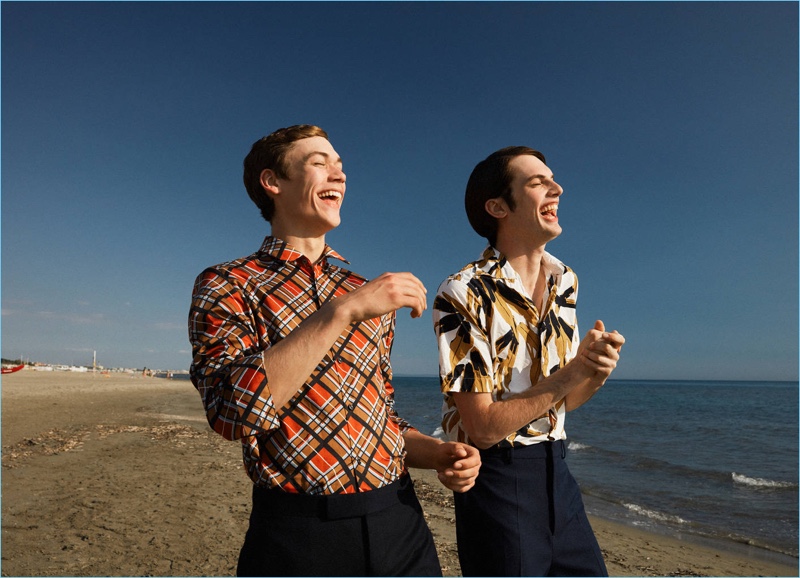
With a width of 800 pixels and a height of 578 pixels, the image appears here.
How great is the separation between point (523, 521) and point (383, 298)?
3.73 ft

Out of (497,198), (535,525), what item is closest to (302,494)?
(535,525)

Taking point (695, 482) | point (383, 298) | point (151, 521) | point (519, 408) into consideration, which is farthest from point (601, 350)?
point (695, 482)

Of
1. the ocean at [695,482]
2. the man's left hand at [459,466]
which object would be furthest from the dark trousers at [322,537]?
the ocean at [695,482]

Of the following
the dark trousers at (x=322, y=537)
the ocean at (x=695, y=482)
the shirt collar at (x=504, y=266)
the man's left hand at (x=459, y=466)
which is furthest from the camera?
the ocean at (x=695, y=482)

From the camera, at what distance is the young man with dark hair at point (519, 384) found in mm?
2047

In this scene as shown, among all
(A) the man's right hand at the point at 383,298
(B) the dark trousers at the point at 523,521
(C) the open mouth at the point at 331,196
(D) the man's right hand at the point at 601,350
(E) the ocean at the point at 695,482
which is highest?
(C) the open mouth at the point at 331,196

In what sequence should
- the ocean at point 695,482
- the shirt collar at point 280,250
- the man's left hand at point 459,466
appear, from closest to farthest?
the man's left hand at point 459,466 < the shirt collar at point 280,250 < the ocean at point 695,482

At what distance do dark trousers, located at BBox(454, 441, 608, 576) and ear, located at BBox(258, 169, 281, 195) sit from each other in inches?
51.8

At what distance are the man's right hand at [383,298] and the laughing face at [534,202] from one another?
1.08 metres

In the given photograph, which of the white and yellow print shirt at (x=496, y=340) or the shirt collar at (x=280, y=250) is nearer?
the shirt collar at (x=280, y=250)

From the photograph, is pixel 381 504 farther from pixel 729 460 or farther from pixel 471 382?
pixel 729 460

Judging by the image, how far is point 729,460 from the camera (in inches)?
754

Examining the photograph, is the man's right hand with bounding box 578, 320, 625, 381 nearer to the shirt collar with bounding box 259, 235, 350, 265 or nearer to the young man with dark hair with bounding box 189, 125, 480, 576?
the young man with dark hair with bounding box 189, 125, 480, 576

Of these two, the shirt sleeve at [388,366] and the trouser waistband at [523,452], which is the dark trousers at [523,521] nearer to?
the trouser waistband at [523,452]
